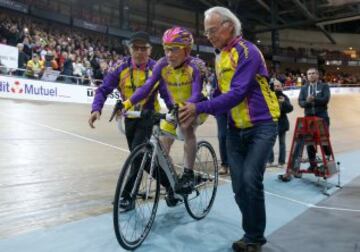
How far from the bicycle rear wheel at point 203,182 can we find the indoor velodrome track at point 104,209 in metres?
0.10

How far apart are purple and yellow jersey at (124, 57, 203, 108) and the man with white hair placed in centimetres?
58

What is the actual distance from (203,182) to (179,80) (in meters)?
1.02

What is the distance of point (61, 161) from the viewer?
6.84 meters

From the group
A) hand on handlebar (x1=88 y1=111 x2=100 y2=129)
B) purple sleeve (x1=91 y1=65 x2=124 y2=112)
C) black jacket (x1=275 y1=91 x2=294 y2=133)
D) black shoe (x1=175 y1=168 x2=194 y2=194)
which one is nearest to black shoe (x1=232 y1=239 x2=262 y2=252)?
black shoe (x1=175 y1=168 x2=194 y2=194)

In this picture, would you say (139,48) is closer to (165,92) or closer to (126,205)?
(165,92)

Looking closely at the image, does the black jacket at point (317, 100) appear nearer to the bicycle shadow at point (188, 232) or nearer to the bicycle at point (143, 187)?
the bicycle shadow at point (188, 232)

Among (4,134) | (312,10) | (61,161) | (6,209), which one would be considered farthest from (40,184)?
(312,10)

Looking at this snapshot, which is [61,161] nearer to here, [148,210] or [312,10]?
[148,210]

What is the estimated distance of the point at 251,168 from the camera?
3.47m

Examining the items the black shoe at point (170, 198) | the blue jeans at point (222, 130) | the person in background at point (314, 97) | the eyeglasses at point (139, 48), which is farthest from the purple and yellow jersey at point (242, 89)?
the person in background at point (314, 97)

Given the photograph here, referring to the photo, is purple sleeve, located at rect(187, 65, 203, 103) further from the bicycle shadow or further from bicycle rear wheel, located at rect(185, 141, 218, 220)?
the bicycle shadow

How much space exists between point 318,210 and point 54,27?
24554 millimetres

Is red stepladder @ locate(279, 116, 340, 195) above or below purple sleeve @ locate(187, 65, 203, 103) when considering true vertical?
below

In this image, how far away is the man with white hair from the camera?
11.0ft
